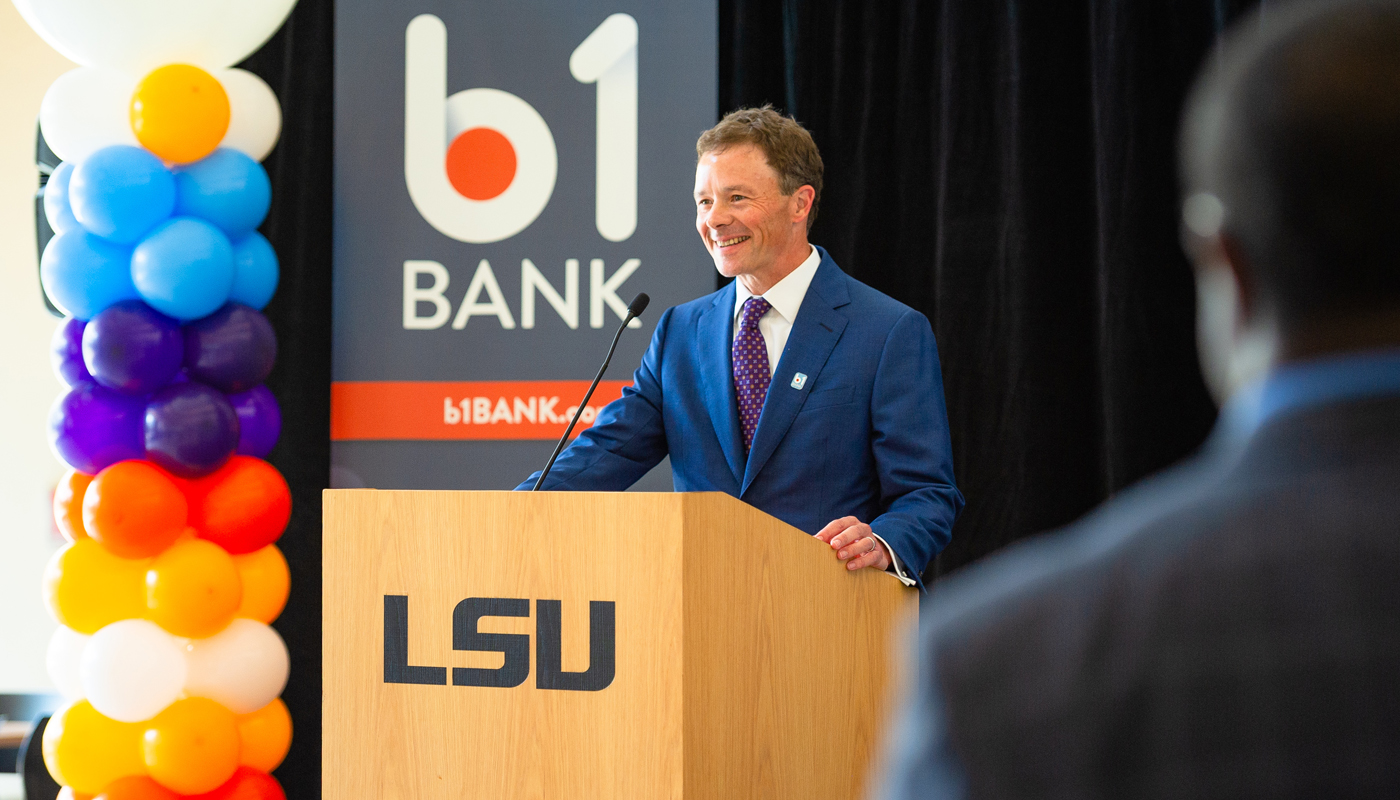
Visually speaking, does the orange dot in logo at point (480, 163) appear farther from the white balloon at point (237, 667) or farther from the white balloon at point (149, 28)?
the white balloon at point (237, 667)

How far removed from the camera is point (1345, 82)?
0.44 meters

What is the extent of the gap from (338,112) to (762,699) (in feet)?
7.88

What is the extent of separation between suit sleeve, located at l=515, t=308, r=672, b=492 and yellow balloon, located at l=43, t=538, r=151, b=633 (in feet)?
4.44

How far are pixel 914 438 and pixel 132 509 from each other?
6.40 ft

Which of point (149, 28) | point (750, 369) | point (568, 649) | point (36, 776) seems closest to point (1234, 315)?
point (568, 649)

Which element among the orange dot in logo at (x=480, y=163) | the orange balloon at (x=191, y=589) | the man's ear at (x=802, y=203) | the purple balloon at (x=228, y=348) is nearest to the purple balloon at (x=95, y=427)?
the purple balloon at (x=228, y=348)

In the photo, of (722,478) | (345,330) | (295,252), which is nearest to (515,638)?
(722,478)

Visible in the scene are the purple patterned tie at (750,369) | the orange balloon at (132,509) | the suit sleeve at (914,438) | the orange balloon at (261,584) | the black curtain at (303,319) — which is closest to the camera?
the suit sleeve at (914,438)

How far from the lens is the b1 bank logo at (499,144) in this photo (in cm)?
327

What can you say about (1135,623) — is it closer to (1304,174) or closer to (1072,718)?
(1072,718)

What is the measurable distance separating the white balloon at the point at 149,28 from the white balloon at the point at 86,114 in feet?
0.22

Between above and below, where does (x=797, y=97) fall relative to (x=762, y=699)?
above

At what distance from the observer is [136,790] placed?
9.85 ft

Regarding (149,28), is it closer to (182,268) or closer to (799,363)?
(182,268)
